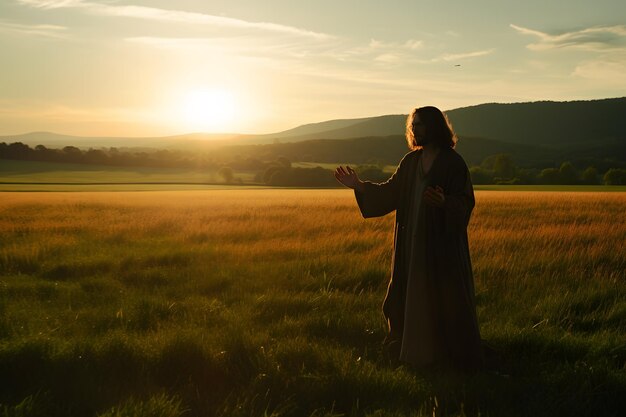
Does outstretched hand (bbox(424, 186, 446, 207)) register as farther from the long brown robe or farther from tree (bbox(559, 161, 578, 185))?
tree (bbox(559, 161, 578, 185))

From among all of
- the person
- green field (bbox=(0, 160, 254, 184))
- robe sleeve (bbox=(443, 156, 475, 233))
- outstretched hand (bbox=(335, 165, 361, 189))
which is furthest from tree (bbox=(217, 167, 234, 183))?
robe sleeve (bbox=(443, 156, 475, 233))

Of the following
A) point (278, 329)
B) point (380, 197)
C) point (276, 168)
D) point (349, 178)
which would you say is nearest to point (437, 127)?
point (380, 197)

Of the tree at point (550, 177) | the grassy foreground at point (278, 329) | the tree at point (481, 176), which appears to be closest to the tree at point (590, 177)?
the tree at point (550, 177)

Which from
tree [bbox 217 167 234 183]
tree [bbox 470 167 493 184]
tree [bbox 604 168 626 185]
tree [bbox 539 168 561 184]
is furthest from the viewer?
tree [bbox 470 167 493 184]

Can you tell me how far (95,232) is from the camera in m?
14.1

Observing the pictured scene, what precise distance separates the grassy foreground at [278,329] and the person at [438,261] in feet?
1.11

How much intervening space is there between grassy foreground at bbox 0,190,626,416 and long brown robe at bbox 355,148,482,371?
1.11 feet

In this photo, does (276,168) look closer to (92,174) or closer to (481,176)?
(92,174)

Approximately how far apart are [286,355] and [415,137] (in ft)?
8.17

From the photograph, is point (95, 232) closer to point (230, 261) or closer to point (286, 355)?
point (230, 261)

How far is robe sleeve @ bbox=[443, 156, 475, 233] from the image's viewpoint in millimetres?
5273

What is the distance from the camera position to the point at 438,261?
550 cm

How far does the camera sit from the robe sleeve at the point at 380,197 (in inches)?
239

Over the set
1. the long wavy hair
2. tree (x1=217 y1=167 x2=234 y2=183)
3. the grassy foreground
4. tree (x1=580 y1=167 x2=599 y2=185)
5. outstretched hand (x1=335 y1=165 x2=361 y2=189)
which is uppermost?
the long wavy hair
